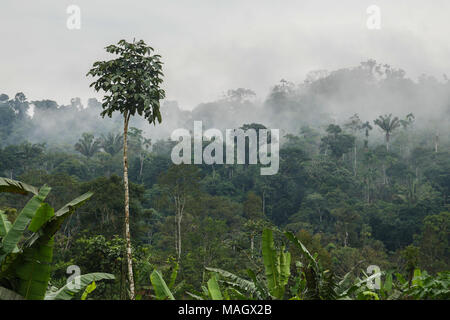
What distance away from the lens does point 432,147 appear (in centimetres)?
4809

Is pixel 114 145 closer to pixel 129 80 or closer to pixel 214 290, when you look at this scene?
pixel 129 80

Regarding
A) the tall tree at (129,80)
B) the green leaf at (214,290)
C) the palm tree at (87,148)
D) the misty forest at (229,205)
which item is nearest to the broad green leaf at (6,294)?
the misty forest at (229,205)

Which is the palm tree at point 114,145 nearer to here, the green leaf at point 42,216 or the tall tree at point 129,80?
the tall tree at point 129,80

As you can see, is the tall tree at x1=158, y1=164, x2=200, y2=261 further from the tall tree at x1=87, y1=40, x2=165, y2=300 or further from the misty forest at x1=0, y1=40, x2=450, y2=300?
the tall tree at x1=87, y1=40, x2=165, y2=300

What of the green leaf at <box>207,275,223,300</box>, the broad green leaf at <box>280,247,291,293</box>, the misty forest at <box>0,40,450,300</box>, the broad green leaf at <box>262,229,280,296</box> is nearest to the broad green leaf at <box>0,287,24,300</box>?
the misty forest at <box>0,40,450,300</box>

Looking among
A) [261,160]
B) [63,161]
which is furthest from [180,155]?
[63,161]

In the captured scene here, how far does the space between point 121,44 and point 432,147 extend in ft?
142

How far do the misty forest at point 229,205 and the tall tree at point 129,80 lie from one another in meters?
0.04

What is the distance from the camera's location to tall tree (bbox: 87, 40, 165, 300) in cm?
1247

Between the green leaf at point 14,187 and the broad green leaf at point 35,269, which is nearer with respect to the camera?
the broad green leaf at point 35,269

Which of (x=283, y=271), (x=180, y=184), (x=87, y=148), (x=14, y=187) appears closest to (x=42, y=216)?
(x=14, y=187)

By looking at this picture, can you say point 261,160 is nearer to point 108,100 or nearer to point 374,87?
point 108,100

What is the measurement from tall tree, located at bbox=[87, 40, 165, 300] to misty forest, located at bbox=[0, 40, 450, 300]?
4cm

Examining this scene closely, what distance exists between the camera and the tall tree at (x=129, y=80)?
40.9ft
